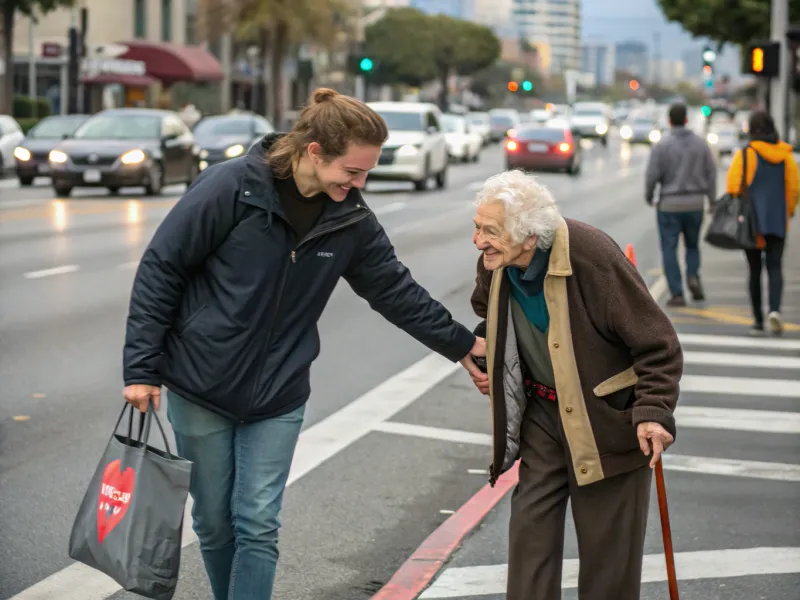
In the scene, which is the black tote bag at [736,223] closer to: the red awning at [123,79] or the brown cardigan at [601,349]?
the brown cardigan at [601,349]

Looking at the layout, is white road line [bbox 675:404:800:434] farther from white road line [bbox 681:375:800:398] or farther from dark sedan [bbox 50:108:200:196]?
dark sedan [bbox 50:108:200:196]

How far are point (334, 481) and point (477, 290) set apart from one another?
9.18 ft

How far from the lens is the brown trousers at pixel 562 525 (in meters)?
4.48

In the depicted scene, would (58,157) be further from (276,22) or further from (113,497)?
(276,22)

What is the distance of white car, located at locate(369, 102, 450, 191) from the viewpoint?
103ft

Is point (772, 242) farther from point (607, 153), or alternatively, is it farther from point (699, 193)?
point (607, 153)

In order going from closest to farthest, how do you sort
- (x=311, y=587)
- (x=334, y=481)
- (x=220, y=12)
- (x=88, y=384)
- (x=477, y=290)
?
(x=477, y=290) < (x=311, y=587) < (x=334, y=481) < (x=88, y=384) < (x=220, y=12)

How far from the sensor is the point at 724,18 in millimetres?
64625

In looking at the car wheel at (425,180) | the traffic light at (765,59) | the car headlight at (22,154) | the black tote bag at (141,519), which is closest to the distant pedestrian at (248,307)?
the black tote bag at (141,519)

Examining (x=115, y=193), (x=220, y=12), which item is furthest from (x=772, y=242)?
(x=220, y=12)

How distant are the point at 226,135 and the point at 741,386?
2273 cm

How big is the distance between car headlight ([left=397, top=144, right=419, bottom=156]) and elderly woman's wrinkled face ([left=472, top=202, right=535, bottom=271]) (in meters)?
27.0

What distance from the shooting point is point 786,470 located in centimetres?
791

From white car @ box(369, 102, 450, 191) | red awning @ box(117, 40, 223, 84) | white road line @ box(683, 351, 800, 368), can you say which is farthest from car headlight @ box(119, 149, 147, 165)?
red awning @ box(117, 40, 223, 84)
